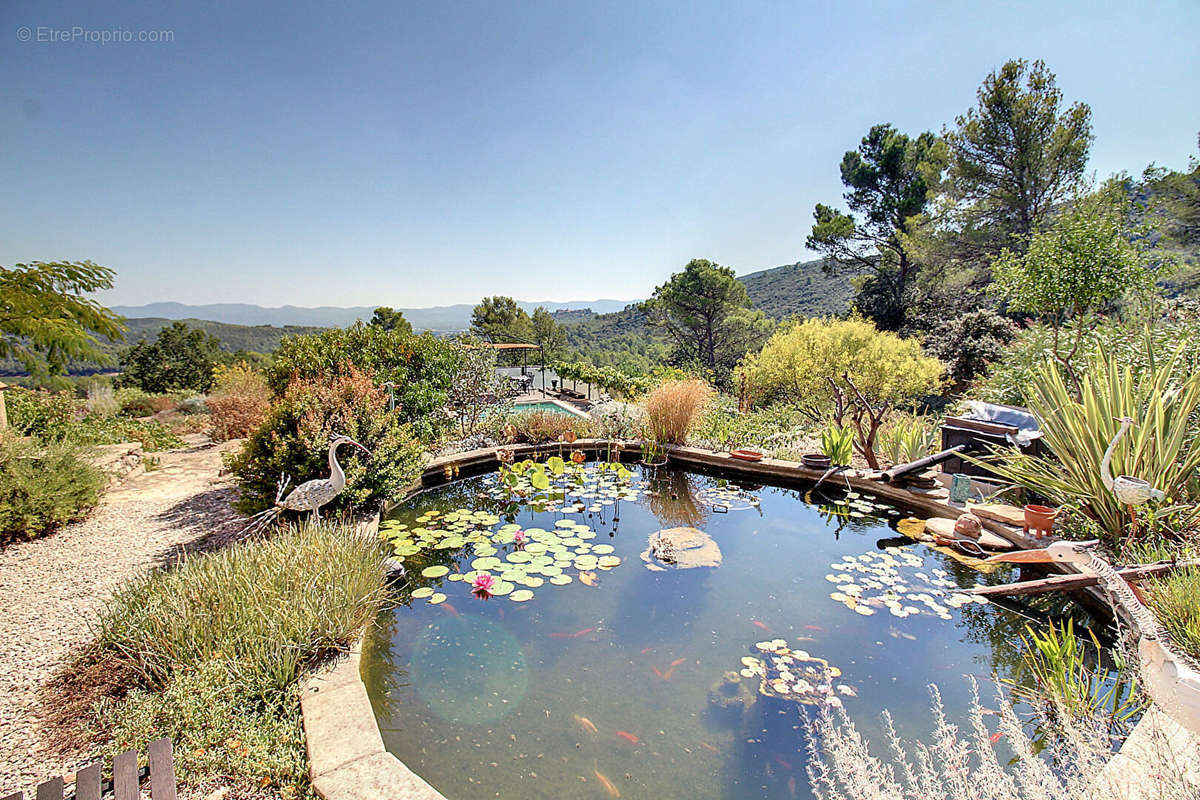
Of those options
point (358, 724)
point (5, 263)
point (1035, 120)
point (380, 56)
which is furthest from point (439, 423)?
point (1035, 120)

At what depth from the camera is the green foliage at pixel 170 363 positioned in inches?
528

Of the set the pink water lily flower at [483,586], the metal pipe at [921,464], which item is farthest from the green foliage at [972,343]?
the pink water lily flower at [483,586]

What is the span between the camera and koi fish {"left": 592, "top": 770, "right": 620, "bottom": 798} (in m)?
1.65

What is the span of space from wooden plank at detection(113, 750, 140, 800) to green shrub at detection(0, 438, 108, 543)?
365 centimetres

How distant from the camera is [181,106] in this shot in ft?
21.7

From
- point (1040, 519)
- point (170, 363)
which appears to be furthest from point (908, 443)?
point (170, 363)

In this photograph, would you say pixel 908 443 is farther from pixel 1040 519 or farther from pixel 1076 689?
pixel 1076 689

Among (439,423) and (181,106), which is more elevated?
(181,106)

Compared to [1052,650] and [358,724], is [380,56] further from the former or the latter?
[1052,650]

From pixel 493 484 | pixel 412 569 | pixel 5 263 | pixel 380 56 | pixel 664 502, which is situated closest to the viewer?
pixel 412 569

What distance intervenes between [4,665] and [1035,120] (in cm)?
1690

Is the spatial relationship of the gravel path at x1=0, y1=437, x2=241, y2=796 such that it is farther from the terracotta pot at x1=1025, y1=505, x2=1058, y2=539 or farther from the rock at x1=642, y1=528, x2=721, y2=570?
the terracotta pot at x1=1025, y1=505, x2=1058, y2=539

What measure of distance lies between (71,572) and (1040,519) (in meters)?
6.39

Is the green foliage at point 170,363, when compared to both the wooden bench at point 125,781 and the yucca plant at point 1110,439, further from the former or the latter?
the yucca plant at point 1110,439
